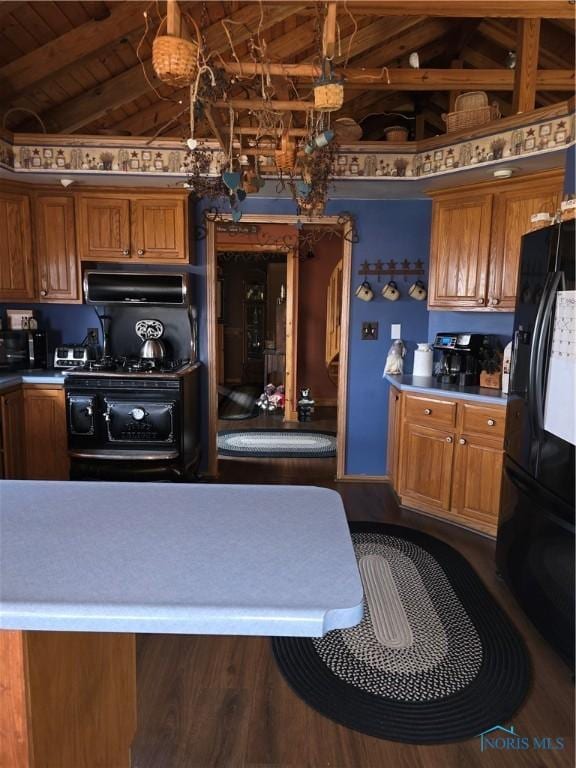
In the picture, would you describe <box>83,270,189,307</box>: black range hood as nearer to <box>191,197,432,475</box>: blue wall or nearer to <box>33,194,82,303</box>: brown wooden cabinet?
<box>33,194,82,303</box>: brown wooden cabinet

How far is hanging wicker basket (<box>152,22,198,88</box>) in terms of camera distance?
3.30 feet

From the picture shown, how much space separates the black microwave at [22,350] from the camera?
3.79m

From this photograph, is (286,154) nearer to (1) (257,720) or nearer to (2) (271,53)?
(1) (257,720)

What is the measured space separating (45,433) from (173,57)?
3.15m

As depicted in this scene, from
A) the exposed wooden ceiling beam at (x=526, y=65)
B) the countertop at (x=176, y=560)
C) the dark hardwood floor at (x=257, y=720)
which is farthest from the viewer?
the exposed wooden ceiling beam at (x=526, y=65)

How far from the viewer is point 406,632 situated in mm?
2205

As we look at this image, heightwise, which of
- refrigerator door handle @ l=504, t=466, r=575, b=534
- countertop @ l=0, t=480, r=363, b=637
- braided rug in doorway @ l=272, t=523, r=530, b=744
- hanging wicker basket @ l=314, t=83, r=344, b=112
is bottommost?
braided rug in doorway @ l=272, t=523, r=530, b=744

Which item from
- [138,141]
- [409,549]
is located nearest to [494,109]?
[138,141]

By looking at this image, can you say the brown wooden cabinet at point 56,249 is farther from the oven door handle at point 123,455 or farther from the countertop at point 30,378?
the oven door handle at point 123,455

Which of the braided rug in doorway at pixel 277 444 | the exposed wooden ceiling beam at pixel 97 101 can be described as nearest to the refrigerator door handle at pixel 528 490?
the braided rug in doorway at pixel 277 444

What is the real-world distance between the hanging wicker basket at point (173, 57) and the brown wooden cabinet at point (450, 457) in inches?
101

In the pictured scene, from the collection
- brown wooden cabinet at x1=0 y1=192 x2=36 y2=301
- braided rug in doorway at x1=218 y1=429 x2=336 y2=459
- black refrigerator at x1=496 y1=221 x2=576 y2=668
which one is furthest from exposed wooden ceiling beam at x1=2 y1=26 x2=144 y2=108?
braided rug in doorway at x1=218 y1=429 x2=336 y2=459

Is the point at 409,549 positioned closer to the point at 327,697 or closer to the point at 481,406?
the point at 481,406

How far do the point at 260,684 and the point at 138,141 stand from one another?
125 inches
